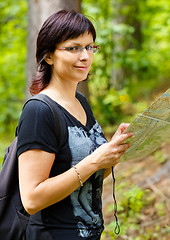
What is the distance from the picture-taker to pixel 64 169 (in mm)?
1588

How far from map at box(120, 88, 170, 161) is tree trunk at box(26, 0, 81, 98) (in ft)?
7.21

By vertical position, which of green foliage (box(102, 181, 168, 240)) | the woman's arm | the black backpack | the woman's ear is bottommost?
green foliage (box(102, 181, 168, 240))

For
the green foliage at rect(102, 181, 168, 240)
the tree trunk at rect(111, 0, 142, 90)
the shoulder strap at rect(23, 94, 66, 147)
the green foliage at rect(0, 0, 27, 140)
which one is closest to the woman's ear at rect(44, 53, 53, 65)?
the shoulder strap at rect(23, 94, 66, 147)

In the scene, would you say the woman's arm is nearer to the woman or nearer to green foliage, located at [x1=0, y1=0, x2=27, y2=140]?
the woman

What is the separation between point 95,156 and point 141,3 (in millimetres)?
7131

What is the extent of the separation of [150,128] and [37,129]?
20.9 inches

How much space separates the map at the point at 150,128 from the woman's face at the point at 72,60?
399mm

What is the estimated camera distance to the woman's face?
1671 mm

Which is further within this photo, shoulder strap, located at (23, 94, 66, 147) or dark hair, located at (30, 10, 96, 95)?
dark hair, located at (30, 10, 96, 95)

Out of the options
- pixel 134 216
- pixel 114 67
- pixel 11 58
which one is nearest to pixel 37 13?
pixel 134 216

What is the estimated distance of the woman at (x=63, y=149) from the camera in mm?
1479

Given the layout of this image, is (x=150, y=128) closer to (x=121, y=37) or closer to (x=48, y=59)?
(x=48, y=59)

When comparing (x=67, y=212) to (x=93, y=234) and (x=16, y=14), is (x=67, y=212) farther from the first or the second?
(x=16, y=14)

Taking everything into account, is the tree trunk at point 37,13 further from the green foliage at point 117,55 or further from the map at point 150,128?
the green foliage at point 117,55
